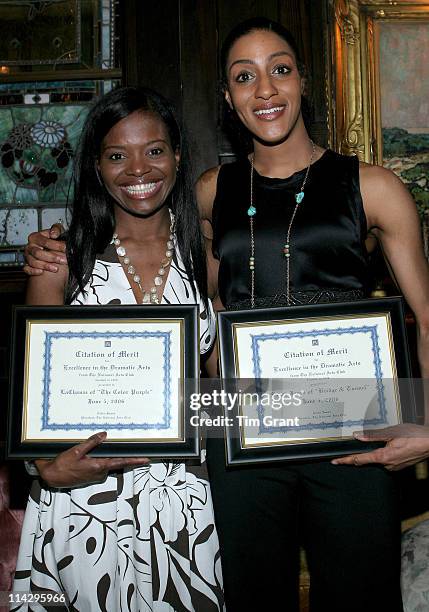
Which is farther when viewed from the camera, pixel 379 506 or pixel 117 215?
pixel 117 215

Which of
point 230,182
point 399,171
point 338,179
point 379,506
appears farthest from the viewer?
point 399,171

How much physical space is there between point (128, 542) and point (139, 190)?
0.82 meters

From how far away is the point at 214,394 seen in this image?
1.50m

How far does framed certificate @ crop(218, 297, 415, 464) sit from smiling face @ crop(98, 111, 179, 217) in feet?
1.26

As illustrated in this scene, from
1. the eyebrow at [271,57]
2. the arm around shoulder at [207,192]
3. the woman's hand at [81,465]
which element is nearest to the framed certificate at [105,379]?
the woman's hand at [81,465]

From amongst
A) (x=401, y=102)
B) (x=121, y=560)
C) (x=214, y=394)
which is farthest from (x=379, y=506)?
(x=401, y=102)

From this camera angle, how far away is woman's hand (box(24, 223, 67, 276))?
5.26 ft

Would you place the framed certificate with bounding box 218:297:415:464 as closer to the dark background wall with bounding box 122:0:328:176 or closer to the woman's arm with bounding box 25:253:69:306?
the woman's arm with bounding box 25:253:69:306

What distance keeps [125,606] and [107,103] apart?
46.5 inches

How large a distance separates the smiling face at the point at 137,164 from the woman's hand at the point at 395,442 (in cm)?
74

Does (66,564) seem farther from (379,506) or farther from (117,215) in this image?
(117,215)

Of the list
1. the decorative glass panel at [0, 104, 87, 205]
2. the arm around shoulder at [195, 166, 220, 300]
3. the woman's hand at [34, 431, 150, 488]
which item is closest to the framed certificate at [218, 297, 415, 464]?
the woman's hand at [34, 431, 150, 488]

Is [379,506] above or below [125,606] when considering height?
above

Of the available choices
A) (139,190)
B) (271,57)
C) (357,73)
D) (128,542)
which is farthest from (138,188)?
(357,73)
